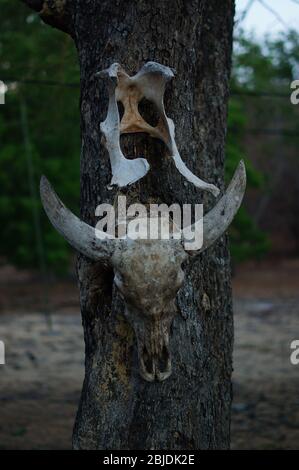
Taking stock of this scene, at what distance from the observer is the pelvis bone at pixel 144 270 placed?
3521 mm

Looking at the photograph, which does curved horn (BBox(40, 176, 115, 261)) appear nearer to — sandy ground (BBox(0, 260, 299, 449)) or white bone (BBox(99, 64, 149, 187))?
white bone (BBox(99, 64, 149, 187))

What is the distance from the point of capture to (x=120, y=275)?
357 cm

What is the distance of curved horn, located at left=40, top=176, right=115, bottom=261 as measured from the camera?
358 cm

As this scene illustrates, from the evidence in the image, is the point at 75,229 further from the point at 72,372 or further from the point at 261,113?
the point at 261,113

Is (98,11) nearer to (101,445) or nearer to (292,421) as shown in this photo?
(101,445)

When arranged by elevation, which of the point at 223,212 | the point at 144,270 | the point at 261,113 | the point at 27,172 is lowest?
the point at 144,270

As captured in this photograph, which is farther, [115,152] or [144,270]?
[115,152]

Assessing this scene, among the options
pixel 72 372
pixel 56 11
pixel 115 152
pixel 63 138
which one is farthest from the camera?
pixel 63 138

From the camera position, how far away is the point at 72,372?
9.95m

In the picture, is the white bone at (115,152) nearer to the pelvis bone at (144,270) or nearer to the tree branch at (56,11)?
the pelvis bone at (144,270)

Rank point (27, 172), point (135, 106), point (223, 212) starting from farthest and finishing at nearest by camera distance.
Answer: point (27, 172)
point (135, 106)
point (223, 212)

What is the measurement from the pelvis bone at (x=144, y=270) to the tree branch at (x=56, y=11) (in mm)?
1630

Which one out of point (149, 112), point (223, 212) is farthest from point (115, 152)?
point (223, 212)

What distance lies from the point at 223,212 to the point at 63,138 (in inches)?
494
